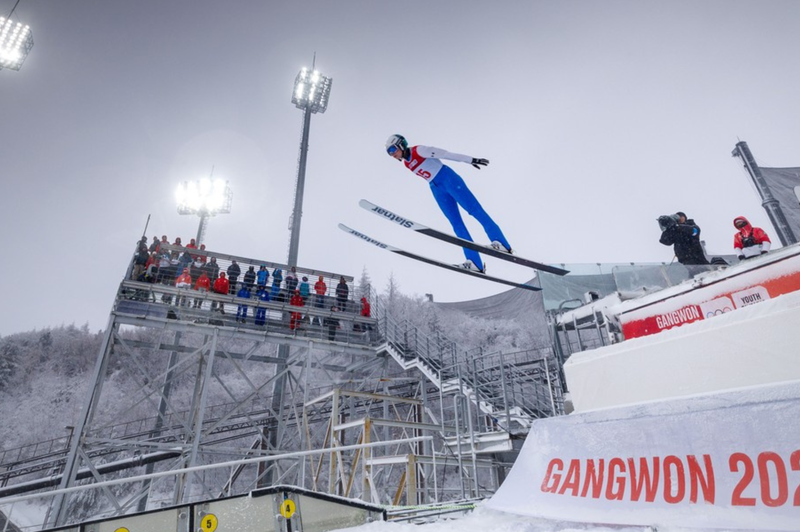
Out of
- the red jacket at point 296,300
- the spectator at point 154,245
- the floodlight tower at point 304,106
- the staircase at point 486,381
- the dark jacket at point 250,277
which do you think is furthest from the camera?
the floodlight tower at point 304,106

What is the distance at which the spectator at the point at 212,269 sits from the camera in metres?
14.8

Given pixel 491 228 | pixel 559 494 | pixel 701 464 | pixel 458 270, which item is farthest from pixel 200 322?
pixel 701 464

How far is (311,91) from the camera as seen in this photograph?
25.8 meters

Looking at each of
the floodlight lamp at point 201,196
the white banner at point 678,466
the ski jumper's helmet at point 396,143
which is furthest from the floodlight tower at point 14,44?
the white banner at point 678,466

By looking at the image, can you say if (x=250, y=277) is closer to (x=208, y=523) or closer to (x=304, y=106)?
(x=208, y=523)

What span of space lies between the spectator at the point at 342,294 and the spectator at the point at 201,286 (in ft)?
15.2

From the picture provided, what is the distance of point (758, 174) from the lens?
13227mm

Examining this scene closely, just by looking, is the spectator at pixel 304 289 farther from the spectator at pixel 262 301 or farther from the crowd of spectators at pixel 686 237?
the crowd of spectators at pixel 686 237

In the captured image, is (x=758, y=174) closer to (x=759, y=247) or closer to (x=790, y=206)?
(x=790, y=206)

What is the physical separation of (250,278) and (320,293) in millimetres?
2628

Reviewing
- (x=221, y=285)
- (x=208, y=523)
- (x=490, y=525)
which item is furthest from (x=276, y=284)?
(x=490, y=525)

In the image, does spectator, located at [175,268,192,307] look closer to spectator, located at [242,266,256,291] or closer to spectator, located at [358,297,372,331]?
spectator, located at [242,266,256,291]

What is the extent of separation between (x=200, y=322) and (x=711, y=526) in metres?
14.2

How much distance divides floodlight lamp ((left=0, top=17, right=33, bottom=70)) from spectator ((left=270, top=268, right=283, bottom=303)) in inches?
849
